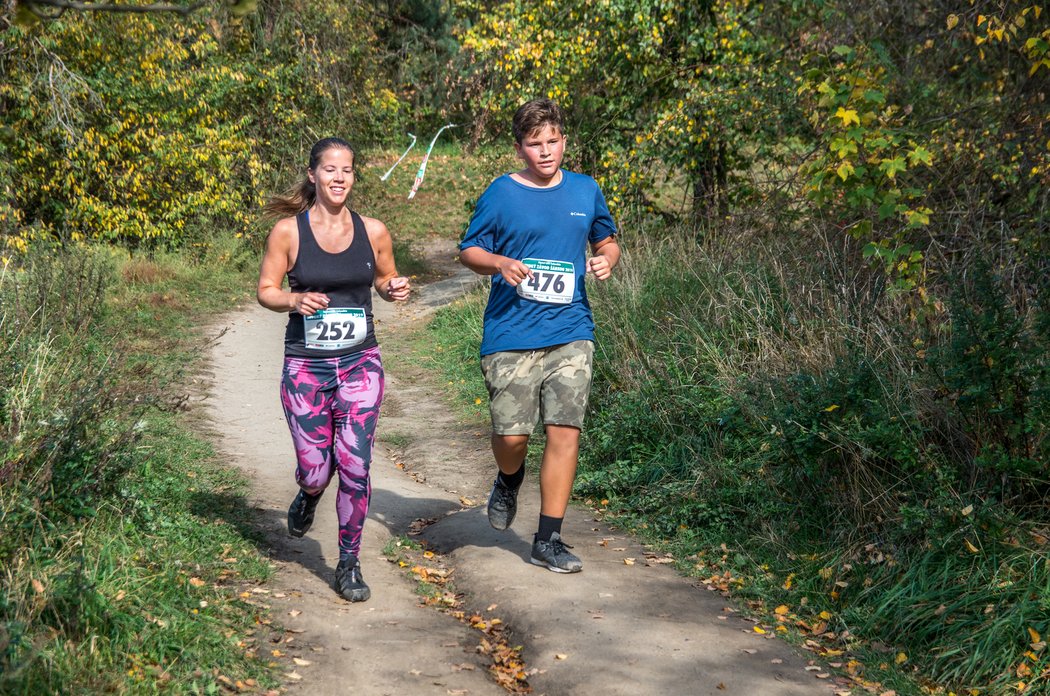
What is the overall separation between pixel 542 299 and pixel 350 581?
5.23ft

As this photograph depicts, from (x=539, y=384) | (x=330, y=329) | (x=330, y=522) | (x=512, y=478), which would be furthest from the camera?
(x=330, y=522)

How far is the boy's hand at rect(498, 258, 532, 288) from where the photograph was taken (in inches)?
207

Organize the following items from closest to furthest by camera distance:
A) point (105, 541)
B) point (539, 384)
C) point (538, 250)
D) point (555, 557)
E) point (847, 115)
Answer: point (105, 541), point (538, 250), point (539, 384), point (555, 557), point (847, 115)

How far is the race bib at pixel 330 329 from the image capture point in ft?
17.0

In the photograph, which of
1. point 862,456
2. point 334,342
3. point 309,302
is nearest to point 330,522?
point 334,342

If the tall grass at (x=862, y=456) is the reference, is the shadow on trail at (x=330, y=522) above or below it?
below

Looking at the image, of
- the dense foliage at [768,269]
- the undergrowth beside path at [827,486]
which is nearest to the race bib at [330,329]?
the dense foliage at [768,269]

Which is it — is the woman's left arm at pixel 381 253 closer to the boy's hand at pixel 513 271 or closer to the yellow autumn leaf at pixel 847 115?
the boy's hand at pixel 513 271

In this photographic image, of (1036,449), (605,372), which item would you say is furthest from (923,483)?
(605,372)

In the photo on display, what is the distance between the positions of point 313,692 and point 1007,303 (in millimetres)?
4018

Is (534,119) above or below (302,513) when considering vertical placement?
above

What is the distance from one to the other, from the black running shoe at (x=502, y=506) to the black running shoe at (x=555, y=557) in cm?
22

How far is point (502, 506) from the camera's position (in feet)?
19.3

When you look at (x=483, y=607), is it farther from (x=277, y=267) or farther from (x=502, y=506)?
(x=277, y=267)
